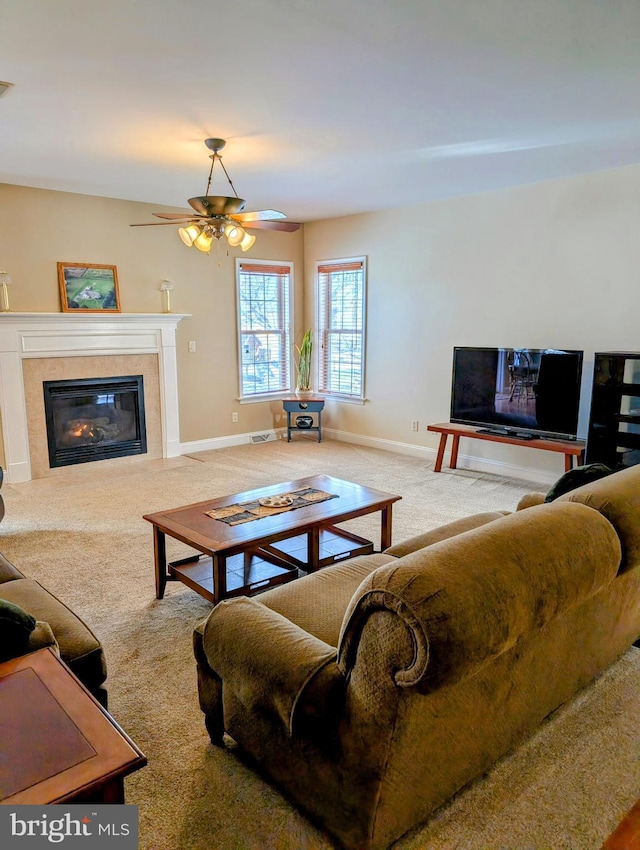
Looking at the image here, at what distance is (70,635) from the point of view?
1.87 metres

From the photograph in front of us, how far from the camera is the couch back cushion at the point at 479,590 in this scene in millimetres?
1217

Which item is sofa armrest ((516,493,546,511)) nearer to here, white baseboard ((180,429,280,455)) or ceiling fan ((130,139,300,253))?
ceiling fan ((130,139,300,253))

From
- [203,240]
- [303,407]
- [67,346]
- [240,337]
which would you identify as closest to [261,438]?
[303,407]

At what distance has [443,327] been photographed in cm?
585

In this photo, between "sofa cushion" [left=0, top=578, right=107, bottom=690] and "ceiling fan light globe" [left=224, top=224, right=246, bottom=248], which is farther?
"ceiling fan light globe" [left=224, top=224, right=246, bottom=248]

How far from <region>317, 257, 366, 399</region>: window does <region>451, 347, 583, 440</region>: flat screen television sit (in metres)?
1.57

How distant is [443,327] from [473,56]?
11.3 ft

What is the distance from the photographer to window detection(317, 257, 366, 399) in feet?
21.9

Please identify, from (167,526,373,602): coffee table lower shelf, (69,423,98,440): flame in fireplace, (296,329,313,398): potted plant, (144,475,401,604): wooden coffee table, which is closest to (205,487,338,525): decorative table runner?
(144,475,401,604): wooden coffee table

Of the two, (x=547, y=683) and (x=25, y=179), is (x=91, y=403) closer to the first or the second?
(x=25, y=179)

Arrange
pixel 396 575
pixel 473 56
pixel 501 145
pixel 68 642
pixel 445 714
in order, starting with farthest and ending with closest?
1. pixel 501 145
2. pixel 473 56
3. pixel 68 642
4. pixel 445 714
5. pixel 396 575

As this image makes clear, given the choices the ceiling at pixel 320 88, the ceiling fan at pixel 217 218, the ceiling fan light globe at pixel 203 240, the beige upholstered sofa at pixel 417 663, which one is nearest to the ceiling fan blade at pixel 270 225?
the ceiling fan at pixel 217 218

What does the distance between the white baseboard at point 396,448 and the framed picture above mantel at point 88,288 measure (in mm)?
1702

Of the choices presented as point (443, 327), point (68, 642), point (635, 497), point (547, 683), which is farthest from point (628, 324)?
point (68, 642)
